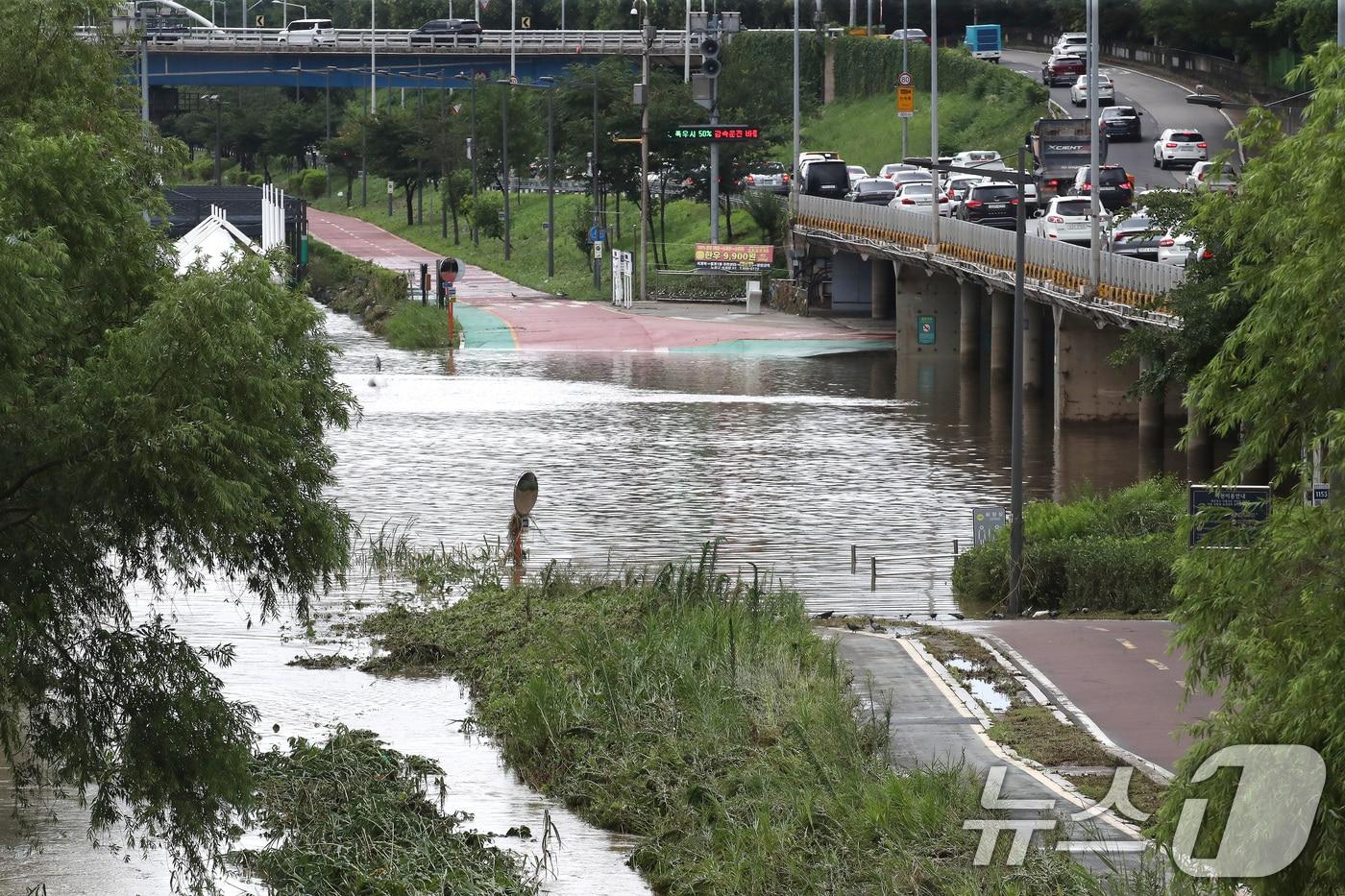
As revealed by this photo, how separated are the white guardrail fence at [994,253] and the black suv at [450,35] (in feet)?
157

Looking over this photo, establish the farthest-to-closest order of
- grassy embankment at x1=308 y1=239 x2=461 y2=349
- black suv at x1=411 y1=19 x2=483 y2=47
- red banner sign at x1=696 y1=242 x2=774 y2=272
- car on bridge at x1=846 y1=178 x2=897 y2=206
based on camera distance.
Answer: black suv at x1=411 y1=19 x2=483 y2=47 < red banner sign at x1=696 y1=242 x2=774 y2=272 < car on bridge at x1=846 y1=178 x2=897 y2=206 < grassy embankment at x1=308 y1=239 x2=461 y2=349

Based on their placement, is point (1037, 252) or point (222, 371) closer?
point (222, 371)

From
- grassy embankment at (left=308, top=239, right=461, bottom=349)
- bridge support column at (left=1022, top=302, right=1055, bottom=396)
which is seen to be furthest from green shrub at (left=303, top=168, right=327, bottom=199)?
bridge support column at (left=1022, top=302, right=1055, bottom=396)

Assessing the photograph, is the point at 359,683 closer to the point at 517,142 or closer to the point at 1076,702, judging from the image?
the point at 1076,702

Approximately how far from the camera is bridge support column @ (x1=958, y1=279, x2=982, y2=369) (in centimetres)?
5984

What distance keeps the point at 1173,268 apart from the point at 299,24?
97.3 meters

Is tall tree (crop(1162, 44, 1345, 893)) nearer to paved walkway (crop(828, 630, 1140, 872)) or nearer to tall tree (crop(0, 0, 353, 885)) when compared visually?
paved walkway (crop(828, 630, 1140, 872))

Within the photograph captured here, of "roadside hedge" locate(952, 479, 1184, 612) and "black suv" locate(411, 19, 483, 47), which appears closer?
"roadside hedge" locate(952, 479, 1184, 612)

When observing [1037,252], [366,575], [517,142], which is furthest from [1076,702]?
[517,142]

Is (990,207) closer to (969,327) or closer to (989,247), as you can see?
(969,327)

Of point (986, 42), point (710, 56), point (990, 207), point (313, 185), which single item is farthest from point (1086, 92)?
point (313, 185)

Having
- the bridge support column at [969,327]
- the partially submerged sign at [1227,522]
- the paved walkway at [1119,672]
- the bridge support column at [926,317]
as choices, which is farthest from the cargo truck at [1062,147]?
the partially submerged sign at [1227,522]

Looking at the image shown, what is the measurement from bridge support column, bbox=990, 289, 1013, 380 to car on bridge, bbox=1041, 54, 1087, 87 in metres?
41.5

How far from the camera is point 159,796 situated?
43.9 feet
